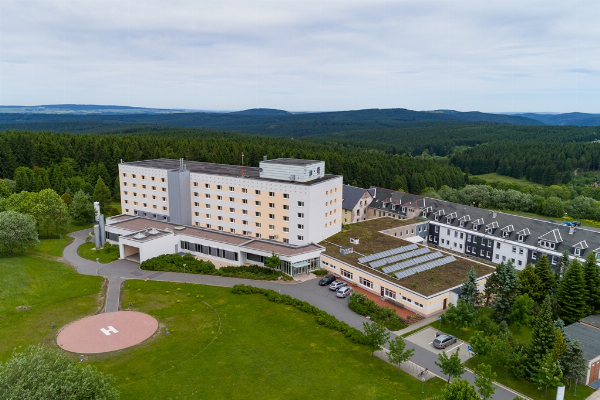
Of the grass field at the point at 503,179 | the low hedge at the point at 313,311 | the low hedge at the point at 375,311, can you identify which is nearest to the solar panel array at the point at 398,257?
the low hedge at the point at 375,311

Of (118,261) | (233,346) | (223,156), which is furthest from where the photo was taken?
(223,156)

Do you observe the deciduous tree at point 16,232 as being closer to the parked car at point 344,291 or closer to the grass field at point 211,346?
the grass field at point 211,346

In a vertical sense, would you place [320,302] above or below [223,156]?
below

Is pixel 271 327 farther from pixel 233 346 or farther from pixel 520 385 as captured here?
pixel 520 385

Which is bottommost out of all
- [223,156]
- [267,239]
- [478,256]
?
[478,256]

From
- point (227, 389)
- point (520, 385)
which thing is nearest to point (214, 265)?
point (227, 389)

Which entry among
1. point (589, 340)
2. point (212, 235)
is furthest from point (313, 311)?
point (589, 340)

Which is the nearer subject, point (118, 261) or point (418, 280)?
point (418, 280)

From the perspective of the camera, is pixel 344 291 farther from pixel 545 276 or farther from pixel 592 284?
pixel 592 284
